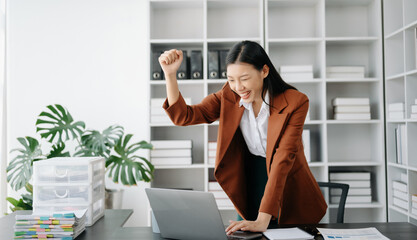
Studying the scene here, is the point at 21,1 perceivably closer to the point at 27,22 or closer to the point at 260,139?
the point at 27,22

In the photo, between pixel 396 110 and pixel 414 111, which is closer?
pixel 414 111

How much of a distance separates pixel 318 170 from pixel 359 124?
0.61 m

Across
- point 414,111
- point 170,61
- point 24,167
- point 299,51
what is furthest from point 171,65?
point 299,51

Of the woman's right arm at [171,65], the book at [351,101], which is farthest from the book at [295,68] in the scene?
the woman's right arm at [171,65]

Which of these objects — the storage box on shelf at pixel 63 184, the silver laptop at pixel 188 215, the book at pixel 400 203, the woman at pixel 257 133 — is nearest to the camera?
the silver laptop at pixel 188 215

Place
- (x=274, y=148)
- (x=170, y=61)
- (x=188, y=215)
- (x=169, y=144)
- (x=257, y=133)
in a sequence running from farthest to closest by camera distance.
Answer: (x=169, y=144) → (x=257, y=133) → (x=274, y=148) → (x=170, y=61) → (x=188, y=215)

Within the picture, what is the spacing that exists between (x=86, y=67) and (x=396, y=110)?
2.75m

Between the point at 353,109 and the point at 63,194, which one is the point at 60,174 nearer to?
the point at 63,194

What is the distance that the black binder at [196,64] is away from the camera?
10.4 feet

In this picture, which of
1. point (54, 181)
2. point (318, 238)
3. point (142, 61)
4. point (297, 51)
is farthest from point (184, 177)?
point (318, 238)

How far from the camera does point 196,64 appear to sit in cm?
318

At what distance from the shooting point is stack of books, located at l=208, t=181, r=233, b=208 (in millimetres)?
3139

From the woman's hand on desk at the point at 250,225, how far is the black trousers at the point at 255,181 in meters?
0.34

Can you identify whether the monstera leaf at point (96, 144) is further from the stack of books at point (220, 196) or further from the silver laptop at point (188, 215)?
the silver laptop at point (188, 215)
